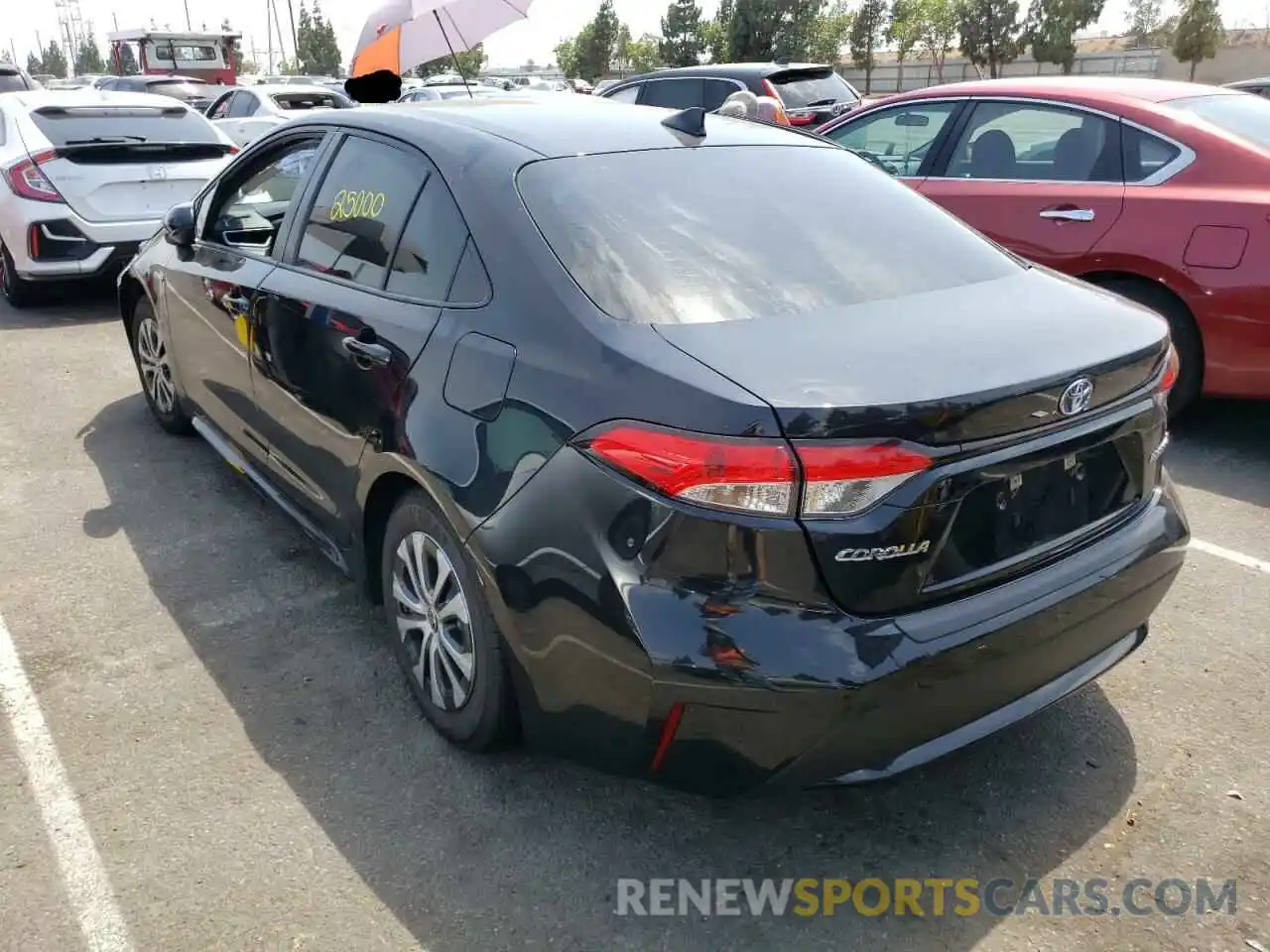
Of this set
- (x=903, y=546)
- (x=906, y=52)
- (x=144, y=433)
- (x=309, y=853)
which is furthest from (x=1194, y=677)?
(x=906, y=52)

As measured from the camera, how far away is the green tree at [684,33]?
61250 millimetres

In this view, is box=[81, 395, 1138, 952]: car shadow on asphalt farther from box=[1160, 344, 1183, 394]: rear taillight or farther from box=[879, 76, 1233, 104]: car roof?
box=[879, 76, 1233, 104]: car roof

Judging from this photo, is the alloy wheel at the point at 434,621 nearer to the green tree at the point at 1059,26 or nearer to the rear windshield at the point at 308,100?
the rear windshield at the point at 308,100

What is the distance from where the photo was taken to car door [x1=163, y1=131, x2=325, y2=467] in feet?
12.1

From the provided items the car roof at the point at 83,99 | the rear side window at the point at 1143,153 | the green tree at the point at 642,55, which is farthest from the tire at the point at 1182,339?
the green tree at the point at 642,55

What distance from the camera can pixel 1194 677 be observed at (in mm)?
3217

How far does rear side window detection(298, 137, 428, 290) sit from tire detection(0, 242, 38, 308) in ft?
18.2

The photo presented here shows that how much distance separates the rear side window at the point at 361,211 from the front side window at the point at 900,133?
3514 mm

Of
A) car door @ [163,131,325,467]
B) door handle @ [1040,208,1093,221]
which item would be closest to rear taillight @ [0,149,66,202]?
car door @ [163,131,325,467]

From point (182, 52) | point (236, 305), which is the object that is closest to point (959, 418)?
point (236, 305)

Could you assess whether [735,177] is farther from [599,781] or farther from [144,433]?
[144,433]

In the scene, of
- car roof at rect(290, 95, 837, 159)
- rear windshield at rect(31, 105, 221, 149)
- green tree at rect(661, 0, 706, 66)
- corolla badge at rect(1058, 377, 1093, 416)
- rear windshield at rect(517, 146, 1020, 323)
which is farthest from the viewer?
green tree at rect(661, 0, 706, 66)

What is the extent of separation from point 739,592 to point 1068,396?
84 centimetres

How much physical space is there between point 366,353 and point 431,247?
0.34m
